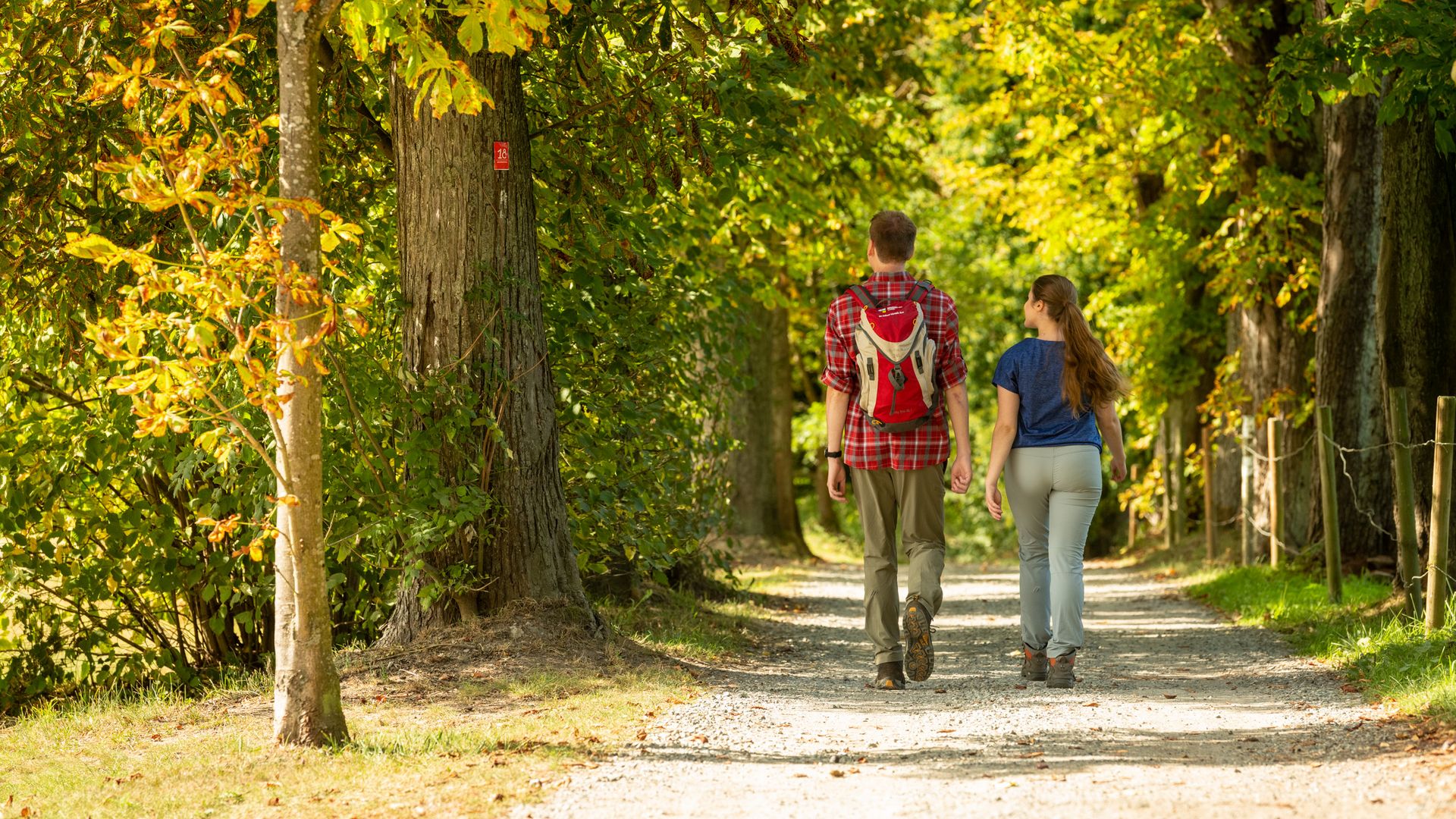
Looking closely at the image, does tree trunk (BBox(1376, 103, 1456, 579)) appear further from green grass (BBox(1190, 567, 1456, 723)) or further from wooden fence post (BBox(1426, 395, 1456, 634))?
wooden fence post (BBox(1426, 395, 1456, 634))

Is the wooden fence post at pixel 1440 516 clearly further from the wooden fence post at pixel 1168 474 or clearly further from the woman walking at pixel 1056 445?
the wooden fence post at pixel 1168 474

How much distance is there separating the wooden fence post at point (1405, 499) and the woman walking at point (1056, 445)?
7.49ft

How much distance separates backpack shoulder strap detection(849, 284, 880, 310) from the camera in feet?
23.4

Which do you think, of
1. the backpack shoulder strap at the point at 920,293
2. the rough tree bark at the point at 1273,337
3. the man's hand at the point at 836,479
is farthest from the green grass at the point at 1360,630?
the backpack shoulder strap at the point at 920,293

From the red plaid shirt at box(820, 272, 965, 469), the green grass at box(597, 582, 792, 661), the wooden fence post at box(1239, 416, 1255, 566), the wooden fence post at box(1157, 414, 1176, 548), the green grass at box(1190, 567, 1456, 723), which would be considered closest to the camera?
the green grass at box(1190, 567, 1456, 723)

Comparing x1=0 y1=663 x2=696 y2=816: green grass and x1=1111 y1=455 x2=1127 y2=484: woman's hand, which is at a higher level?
x1=1111 y1=455 x2=1127 y2=484: woman's hand

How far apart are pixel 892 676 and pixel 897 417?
4.50 ft

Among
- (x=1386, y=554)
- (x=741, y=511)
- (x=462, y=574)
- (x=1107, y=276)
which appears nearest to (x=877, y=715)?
(x=462, y=574)

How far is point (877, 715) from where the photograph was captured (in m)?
6.68

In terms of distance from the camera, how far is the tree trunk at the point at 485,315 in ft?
26.2

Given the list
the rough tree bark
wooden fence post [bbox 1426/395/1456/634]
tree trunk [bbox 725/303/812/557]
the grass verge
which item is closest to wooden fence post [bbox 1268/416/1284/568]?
the rough tree bark

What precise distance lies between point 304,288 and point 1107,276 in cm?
2508

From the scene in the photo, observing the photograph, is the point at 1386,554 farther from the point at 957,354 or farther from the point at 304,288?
the point at 304,288

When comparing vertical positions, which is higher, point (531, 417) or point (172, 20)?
point (172, 20)
